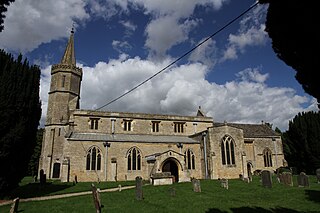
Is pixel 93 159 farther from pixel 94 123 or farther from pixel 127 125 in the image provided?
pixel 127 125

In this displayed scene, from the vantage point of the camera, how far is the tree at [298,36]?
5371 mm

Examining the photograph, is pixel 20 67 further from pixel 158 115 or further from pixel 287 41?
pixel 158 115

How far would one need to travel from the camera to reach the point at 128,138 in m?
29.6

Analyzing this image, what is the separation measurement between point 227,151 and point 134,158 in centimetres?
1109

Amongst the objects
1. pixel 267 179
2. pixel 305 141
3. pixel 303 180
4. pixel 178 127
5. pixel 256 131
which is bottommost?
pixel 303 180

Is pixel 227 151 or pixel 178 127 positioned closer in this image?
pixel 227 151

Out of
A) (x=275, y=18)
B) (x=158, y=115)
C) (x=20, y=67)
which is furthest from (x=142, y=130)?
(x=275, y=18)

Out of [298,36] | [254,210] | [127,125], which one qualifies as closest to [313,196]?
[254,210]

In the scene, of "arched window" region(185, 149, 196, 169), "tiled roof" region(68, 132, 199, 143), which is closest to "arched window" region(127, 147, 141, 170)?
"tiled roof" region(68, 132, 199, 143)

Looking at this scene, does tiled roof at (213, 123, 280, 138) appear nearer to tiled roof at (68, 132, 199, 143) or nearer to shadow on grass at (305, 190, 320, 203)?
tiled roof at (68, 132, 199, 143)

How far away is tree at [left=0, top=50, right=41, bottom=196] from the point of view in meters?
14.3

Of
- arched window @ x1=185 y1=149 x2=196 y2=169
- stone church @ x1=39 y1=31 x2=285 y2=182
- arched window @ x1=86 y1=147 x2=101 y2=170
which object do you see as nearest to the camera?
stone church @ x1=39 y1=31 x2=285 y2=182

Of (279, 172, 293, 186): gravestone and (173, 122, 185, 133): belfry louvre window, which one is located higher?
(173, 122, 185, 133): belfry louvre window

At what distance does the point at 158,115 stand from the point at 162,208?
2259 centimetres
